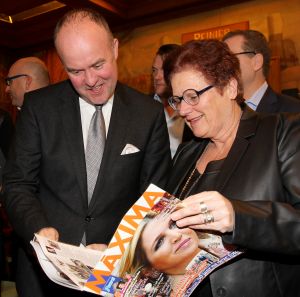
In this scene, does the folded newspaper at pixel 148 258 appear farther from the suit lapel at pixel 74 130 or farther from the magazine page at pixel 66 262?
the suit lapel at pixel 74 130

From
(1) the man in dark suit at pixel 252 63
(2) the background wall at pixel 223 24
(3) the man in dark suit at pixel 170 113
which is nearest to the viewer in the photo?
(1) the man in dark suit at pixel 252 63

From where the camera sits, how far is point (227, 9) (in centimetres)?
561

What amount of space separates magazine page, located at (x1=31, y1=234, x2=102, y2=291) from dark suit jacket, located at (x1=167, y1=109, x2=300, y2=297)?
44 cm

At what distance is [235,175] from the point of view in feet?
5.02

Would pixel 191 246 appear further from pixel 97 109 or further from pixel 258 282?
pixel 97 109

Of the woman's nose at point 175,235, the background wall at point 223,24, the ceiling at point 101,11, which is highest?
the ceiling at point 101,11

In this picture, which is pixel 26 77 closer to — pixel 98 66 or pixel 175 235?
pixel 98 66

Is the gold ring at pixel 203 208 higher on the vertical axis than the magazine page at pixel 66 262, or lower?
higher

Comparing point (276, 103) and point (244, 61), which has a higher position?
point (244, 61)

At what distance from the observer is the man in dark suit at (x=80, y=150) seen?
1.96m

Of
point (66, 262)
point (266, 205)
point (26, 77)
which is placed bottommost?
point (66, 262)

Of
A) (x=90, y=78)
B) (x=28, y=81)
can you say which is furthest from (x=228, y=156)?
(x=28, y=81)

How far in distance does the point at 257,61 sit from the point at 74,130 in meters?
1.61

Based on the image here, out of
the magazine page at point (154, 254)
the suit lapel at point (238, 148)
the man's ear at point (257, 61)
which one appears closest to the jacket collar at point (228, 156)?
the suit lapel at point (238, 148)
